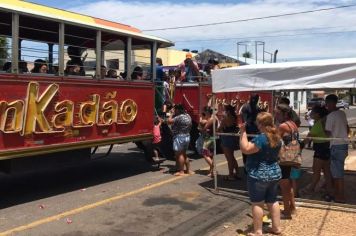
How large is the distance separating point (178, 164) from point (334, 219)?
4477 mm

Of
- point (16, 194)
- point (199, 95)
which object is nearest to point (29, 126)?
point (16, 194)

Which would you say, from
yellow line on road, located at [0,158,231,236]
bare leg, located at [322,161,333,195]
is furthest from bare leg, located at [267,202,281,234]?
yellow line on road, located at [0,158,231,236]

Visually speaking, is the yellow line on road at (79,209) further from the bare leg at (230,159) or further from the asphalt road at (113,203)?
the bare leg at (230,159)

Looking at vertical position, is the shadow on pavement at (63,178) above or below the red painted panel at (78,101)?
below

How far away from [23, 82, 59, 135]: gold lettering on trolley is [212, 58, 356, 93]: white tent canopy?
2.75 meters

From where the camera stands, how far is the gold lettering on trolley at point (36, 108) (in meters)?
7.78

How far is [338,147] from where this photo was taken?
8.00 m

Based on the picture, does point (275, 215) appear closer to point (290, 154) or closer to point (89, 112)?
point (290, 154)

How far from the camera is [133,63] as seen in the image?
10.5m

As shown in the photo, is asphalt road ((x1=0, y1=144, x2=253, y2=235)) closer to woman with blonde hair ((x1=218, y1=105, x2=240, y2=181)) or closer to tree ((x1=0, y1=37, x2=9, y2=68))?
woman with blonde hair ((x1=218, y1=105, x2=240, y2=181))

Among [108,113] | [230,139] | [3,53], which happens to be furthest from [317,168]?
[3,53]

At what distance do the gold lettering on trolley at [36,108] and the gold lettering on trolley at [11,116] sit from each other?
0.41 feet

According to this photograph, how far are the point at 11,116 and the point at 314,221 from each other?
460 centimetres

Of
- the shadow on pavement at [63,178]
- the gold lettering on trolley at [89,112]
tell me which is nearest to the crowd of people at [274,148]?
the shadow on pavement at [63,178]
